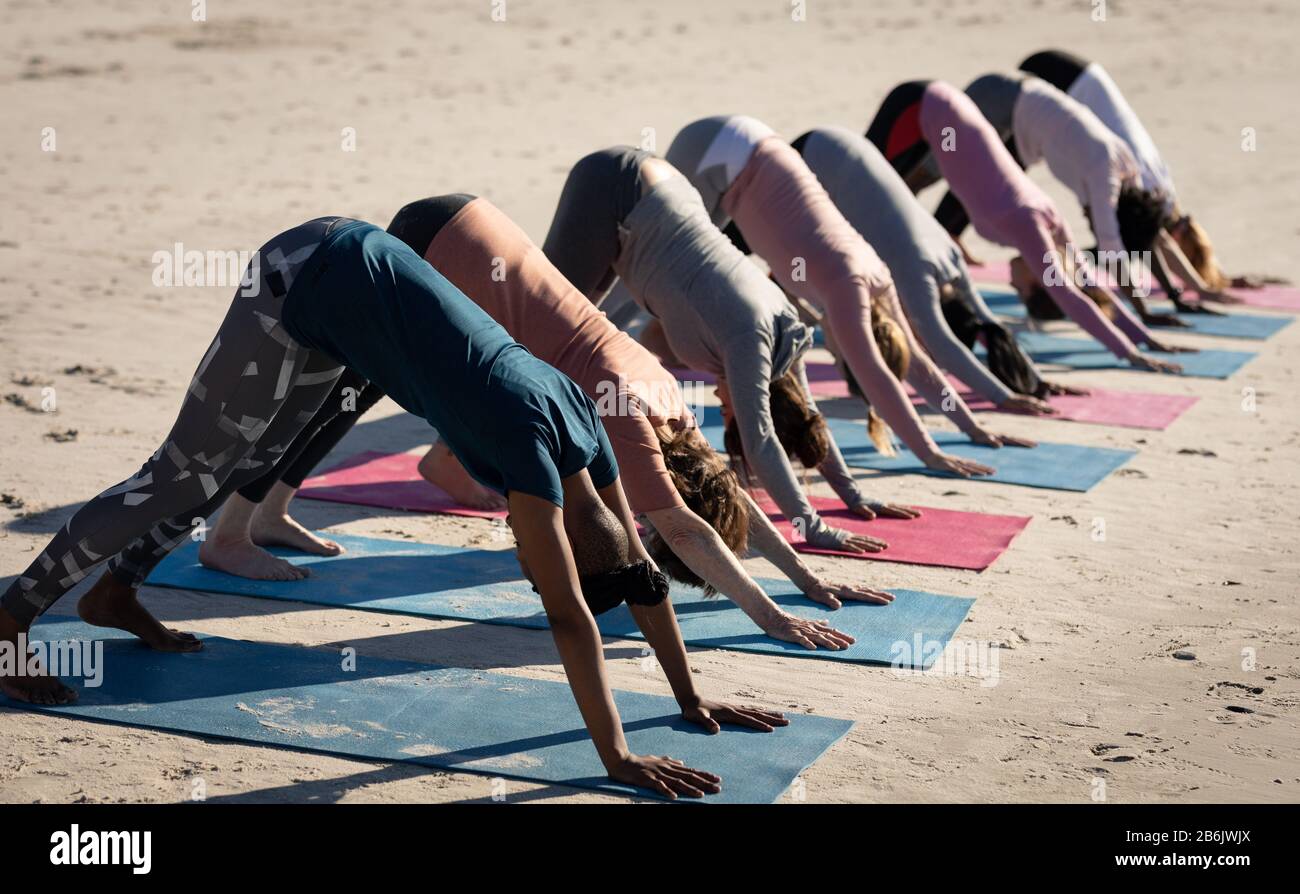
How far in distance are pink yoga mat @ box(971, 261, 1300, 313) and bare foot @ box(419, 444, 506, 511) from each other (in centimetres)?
615

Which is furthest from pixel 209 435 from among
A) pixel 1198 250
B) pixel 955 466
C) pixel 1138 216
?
pixel 1198 250

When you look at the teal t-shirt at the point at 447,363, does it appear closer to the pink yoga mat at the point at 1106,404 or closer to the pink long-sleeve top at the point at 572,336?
the pink long-sleeve top at the point at 572,336

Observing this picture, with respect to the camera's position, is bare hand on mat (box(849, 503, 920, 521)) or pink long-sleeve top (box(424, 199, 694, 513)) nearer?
pink long-sleeve top (box(424, 199, 694, 513))

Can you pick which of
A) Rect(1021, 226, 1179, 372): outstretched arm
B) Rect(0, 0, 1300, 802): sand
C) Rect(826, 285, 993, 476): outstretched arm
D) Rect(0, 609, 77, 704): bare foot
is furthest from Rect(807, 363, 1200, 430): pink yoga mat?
Rect(0, 609, 77, 704): bare foot

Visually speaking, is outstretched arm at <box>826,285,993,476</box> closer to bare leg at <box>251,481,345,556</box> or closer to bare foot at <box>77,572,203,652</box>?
bare leg at <box>251,481,345,556</box>

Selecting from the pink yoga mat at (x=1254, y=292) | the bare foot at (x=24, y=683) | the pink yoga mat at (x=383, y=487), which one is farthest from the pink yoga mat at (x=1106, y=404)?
the bare foot at (x=24, y=683)

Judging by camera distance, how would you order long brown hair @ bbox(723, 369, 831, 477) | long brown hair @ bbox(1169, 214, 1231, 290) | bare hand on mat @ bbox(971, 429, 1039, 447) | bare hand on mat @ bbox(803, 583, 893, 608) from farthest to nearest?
1. long brown hair @ bbox(1169, 214, 1231, 290)
2. bare hand on mat @ bbox(971, 429, 1039, 447)
3. long brown hair @ bbox(723, 369, 831, 477)
4. bare hand on mat @ bbox(803, 583, 893, 608)

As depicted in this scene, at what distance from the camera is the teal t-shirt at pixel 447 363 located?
381cm

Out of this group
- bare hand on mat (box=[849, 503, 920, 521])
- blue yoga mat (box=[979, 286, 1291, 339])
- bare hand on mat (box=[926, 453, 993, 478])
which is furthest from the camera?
blue yoga mat (box=[979, 286, 1291, 339])

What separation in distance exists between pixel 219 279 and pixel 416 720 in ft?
21.5

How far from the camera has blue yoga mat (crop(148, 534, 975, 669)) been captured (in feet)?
17.0

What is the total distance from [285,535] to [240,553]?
0.93 feet

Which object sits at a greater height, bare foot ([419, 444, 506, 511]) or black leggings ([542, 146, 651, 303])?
black leggings ([542, 146, 651, 303])
